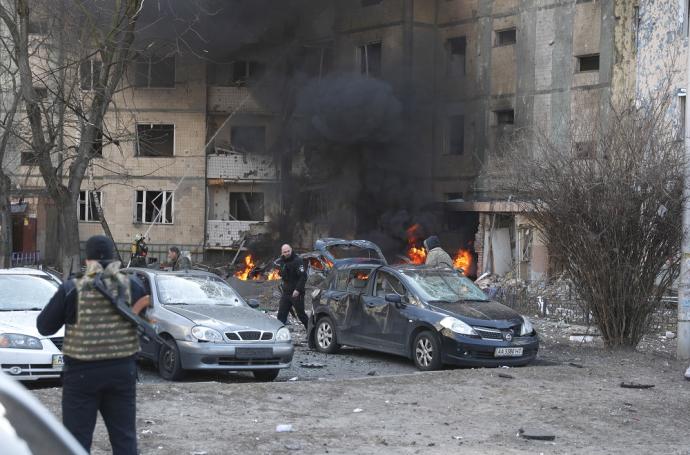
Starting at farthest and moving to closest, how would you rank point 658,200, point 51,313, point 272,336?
1. point 658,200
2. point 272,336
3. point 51,313

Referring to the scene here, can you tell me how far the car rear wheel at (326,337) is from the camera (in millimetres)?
15375

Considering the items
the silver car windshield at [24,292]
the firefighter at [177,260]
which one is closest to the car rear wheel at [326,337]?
the silver car windshield at [24,292]

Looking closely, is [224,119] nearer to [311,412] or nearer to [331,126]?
[331,126]

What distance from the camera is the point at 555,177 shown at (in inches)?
555

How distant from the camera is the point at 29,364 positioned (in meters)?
10.9

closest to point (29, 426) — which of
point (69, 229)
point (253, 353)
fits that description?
point (253, 353)

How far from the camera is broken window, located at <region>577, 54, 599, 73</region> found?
1318 inches

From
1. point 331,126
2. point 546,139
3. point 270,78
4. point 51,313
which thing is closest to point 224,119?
point 270,78

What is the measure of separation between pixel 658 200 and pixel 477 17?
24.4 metres

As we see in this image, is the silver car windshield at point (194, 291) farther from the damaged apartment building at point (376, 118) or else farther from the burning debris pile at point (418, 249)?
the burning debris pile at point (418, 249)

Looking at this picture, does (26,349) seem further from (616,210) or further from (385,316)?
(616,210)

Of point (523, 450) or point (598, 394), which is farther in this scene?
point (598, 394)

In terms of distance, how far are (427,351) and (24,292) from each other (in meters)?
5.44

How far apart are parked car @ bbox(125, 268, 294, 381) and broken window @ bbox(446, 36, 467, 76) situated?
1023 inches
